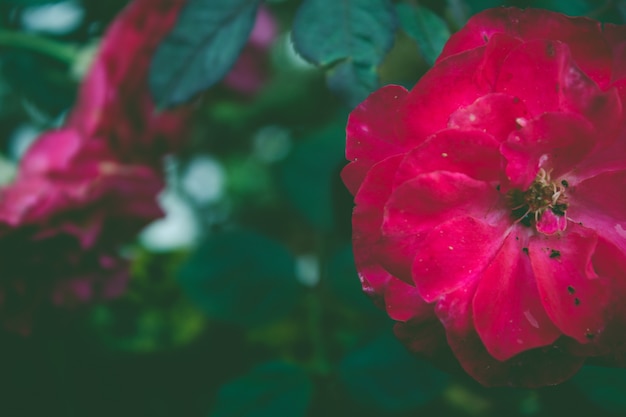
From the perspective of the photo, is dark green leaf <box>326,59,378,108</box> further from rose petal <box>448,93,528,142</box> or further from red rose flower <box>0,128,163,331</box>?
red rose flower <box>0,128,163,331</box>

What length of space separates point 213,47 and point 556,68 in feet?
0.99

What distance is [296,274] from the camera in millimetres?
779

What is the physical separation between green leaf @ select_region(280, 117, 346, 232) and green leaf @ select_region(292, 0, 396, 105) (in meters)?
0.31

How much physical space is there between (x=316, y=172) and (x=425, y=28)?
0.38 meters

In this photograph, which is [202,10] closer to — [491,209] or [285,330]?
[491,209]

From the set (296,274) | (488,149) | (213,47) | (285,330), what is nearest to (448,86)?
(488,149)

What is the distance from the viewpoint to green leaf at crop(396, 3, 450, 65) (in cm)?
52

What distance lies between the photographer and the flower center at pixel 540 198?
0.46 meters

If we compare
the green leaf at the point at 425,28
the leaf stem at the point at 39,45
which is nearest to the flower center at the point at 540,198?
the green leaf at the point at 425,28

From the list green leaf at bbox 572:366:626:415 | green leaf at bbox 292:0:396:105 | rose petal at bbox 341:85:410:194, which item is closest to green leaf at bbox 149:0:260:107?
green leaf at bbox 292:0:396:105

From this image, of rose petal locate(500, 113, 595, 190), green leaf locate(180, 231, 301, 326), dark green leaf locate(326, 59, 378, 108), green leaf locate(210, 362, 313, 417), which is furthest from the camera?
green leaf locate(180, 231, 301, 326)

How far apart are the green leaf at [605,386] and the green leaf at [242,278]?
13.1 inches

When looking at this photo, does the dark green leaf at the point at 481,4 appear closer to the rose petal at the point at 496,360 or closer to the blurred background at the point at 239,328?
the blurred background at the point at 239,328

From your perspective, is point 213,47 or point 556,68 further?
point 213,47
